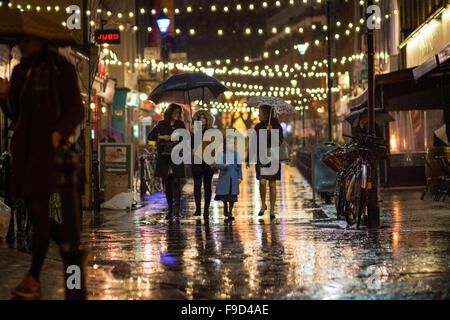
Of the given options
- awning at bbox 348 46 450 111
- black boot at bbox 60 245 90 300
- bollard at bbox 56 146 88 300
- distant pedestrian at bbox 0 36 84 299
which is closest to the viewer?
bollard at bbox 56 146 88 300

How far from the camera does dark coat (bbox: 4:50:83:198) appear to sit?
5.98 meters

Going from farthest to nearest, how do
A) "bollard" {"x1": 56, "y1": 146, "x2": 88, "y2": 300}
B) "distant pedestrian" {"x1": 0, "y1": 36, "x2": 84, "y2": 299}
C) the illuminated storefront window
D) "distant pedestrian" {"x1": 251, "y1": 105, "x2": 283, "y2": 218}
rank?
1. the illuminated storefront window
2. "distant pedestrian" {"x1": 251, "y1": 105, "x2": 283, "y2": 218}
3. "distant pedestrian" {"x1": 0, "y1": 36, "x2": 84, "y2": 299}
4. "bollard" {"x1": 56, "y1": 146, "x2": 88, "y2": 300}

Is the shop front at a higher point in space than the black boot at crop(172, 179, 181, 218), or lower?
higher

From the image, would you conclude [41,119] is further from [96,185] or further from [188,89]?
[188,89]

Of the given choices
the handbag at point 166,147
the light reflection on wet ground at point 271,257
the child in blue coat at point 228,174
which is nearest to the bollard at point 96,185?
the light reflection on wet ground at point 271,257

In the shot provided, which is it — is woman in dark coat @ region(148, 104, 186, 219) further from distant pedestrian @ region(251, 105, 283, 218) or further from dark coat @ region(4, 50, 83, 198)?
dark coat @ region(4, 50, 83, 198)

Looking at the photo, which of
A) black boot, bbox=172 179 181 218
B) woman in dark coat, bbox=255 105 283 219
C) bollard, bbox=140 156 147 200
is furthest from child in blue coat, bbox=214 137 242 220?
bollard, bbox=140 156 147 200

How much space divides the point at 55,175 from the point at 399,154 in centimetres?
1837

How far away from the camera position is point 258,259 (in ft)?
27.5

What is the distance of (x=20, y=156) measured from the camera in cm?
605

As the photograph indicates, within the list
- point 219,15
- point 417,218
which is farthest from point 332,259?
point 219,15

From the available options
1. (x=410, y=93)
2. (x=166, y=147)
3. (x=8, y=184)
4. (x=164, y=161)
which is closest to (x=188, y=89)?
(x=166, y=147)

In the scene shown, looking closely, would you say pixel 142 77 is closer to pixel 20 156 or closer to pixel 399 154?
pixel 399 154

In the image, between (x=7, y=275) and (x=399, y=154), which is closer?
Answer: (x=7, y=275)
